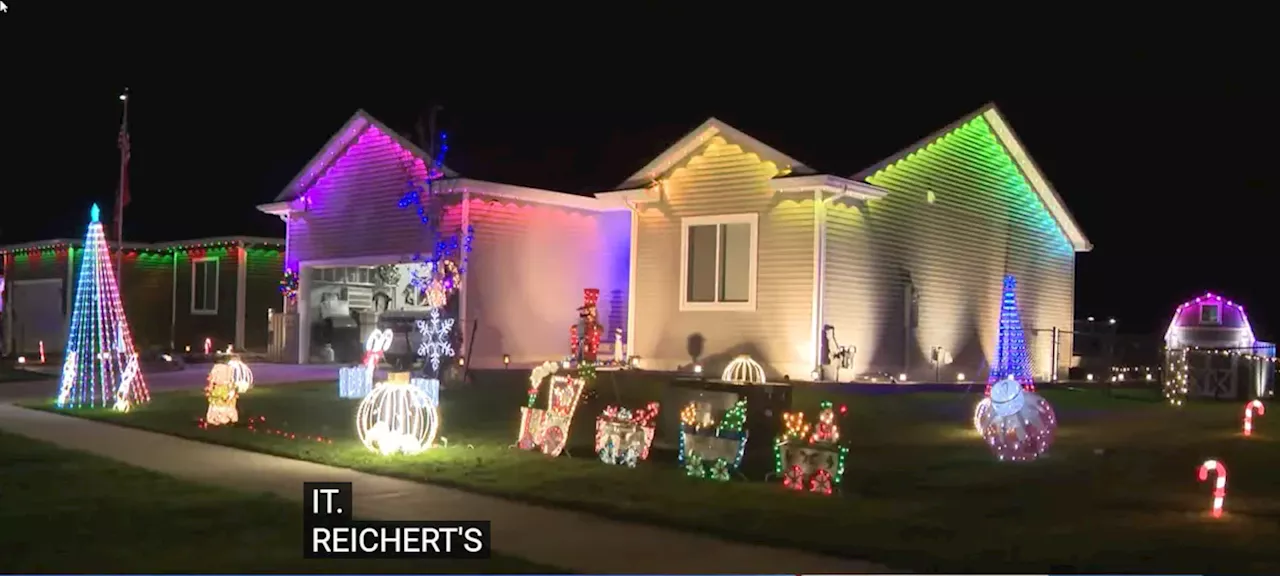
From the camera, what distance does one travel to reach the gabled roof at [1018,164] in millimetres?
22156

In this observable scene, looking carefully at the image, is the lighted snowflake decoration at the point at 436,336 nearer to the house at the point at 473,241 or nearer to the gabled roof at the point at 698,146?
the house at the point at 473,241

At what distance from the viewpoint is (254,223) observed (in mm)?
34656

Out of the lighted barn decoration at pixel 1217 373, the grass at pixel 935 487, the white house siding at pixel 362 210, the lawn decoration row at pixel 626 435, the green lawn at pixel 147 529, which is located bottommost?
the green lawn at pixel 147 529

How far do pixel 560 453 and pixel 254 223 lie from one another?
24807 millimetres

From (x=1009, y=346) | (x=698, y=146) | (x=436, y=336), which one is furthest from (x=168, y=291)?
(x=1009, y=346)

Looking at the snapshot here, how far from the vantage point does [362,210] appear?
26.3m

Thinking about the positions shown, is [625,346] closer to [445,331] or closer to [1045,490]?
[445,331]

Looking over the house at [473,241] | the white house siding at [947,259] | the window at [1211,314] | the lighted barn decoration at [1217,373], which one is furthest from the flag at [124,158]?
the window at [1211,314]

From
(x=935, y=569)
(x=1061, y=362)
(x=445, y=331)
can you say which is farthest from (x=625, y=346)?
(x=935, y=569)

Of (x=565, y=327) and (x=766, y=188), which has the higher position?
(x=766, y=188)

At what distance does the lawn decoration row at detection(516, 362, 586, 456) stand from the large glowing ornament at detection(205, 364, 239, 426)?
14.7 feet

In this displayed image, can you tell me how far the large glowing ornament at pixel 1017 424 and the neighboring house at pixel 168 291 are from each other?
2415 centimetres

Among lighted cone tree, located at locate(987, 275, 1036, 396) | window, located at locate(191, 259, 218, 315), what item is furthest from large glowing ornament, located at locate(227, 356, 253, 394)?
window, located at locate(191, 259, 218, 315)

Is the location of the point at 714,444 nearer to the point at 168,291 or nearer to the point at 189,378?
the point at 189,378
